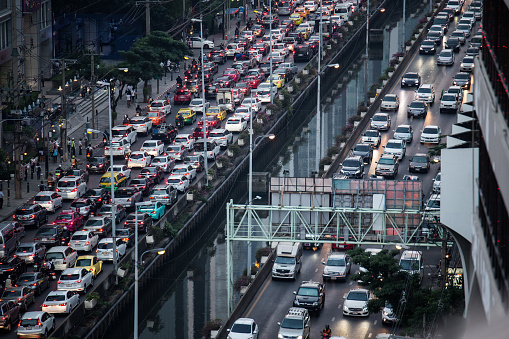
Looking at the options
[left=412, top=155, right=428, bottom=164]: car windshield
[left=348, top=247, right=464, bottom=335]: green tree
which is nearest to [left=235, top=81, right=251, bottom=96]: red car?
[left=412, top=155, right=428, bottom=164]: car windshield

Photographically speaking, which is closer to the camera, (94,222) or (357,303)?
(357,303)

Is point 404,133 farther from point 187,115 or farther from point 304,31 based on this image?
point 304,31

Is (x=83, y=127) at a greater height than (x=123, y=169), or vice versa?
(x=83, y=127)

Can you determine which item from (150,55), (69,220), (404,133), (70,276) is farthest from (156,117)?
(70,276)

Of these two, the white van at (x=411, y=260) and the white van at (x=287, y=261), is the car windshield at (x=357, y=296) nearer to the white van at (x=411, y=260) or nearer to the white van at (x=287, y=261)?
the white van at (x=411, y=260)

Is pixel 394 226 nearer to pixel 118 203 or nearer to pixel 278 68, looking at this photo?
pixel 118 203

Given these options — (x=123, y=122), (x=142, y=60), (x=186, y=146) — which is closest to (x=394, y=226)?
(x=186, y=146)
